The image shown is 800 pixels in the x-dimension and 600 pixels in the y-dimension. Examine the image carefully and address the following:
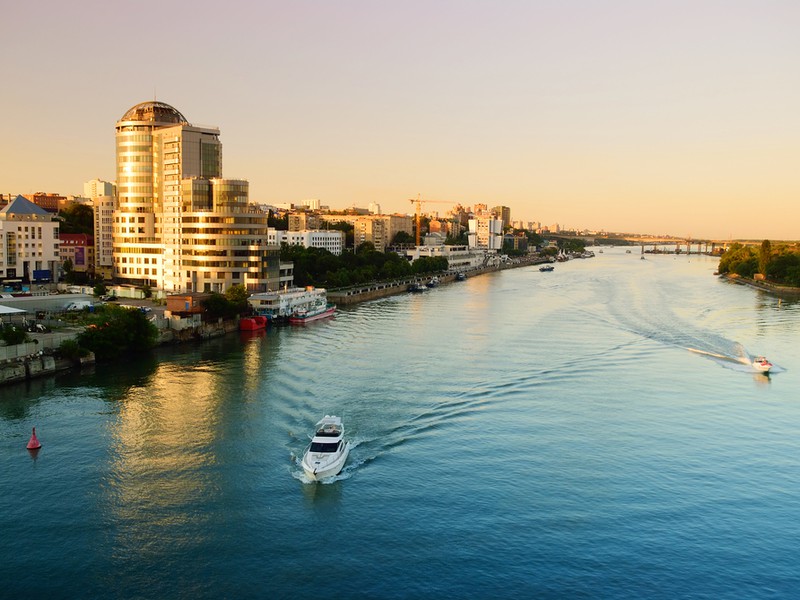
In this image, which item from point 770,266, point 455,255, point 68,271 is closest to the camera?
point 68,271

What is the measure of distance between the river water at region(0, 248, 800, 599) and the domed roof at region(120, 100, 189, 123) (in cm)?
1553

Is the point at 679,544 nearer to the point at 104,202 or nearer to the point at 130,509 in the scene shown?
the point at 130,509

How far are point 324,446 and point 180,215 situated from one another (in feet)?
61.8

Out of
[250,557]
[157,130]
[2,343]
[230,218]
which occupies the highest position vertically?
[157,130]

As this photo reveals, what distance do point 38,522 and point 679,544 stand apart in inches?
271

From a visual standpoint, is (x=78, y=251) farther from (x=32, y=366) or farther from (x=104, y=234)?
(x=32, y=366)

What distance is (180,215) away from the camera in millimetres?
25703

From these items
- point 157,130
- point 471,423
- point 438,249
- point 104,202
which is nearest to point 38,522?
point 471,423

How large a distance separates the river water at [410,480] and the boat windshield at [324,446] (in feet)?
1.29

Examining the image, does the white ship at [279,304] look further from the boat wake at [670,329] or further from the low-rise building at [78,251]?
the low-rise building at [78,251]

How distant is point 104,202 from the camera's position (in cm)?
3006

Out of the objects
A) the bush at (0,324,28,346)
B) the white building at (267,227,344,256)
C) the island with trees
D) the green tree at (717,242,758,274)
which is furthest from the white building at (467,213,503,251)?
the bush at (0,324,28,346)

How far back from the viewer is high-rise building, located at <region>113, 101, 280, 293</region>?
80.9 ft

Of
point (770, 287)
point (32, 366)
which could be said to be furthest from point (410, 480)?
point (770, 287)
